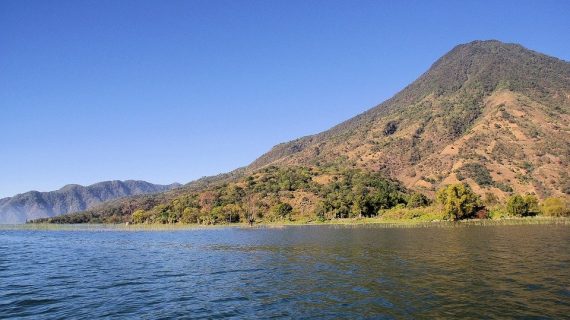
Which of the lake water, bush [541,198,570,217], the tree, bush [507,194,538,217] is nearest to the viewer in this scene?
the lake water

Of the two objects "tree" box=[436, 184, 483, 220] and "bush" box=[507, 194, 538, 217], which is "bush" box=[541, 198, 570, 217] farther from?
"tree" box=[436, 184, 483, 220]

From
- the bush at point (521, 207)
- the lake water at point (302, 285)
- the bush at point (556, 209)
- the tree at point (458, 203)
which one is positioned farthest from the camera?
the tree at point (458, 203)

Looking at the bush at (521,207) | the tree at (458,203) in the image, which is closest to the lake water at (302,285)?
the tree at (458,203)

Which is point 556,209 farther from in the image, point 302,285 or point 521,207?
point 302,285

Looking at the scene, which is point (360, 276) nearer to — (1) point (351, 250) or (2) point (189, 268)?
(2) point (189, 268)

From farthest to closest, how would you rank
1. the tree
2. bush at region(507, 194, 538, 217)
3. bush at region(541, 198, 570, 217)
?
the tree → bush at region(507, 194, 538, 217) → bush at region(541, 198, 570, 217)

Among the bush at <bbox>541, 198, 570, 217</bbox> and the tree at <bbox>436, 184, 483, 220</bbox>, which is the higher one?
the tree at <bbox>436, 184, 483, 220</bbox>

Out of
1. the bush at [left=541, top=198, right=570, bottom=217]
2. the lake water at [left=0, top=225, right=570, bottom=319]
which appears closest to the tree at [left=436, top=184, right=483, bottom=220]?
the bush at [left=541, top=198, right=570, bottom=217]

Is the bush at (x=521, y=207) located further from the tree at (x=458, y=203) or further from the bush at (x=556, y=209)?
the tree at (x=458, y=203)

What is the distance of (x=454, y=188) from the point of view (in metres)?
146

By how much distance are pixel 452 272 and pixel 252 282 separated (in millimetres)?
19453

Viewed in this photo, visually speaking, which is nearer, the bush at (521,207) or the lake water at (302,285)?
the lake water at (302,285)

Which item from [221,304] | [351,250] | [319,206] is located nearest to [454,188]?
[319,206]

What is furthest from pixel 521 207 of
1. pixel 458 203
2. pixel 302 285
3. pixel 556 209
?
pixel 302 285
